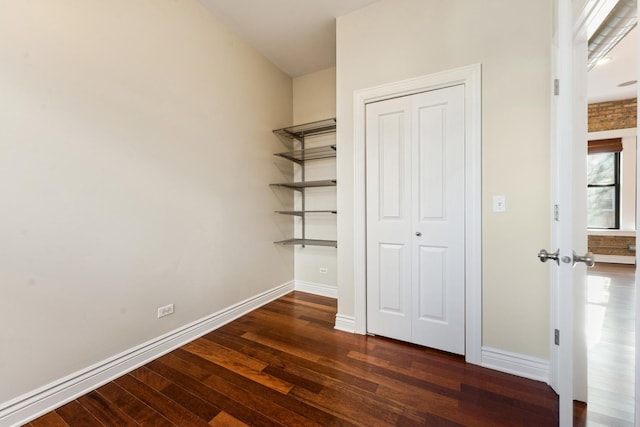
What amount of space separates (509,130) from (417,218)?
0.87 meters

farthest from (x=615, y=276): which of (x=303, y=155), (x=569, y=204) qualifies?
(x=303, y=155)

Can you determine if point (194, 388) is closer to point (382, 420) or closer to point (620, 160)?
point (382, 420)

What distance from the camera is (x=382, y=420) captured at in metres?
1.38

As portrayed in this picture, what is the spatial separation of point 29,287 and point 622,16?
12.9 ft

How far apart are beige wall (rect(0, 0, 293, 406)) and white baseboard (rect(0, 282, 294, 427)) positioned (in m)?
0.05

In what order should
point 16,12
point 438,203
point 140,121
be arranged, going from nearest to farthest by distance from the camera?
point 16,12
point 140,121
point 438,203

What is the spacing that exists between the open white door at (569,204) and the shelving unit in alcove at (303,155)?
2077 mm

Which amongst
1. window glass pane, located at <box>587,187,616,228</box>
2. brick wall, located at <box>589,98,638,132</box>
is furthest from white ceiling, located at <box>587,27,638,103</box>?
window glass pane, located at <box>587,187,616,228</box>

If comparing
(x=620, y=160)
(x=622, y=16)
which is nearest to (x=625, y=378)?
(x=622, y=16)

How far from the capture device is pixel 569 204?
1.13 metres

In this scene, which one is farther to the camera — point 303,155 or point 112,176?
point 303,155

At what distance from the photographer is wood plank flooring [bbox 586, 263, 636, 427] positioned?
4.63ft

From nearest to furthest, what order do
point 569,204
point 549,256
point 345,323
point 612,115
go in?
point 569,204 → point 549,256 → point 345,323 → point 612,115

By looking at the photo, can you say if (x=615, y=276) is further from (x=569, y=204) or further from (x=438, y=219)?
(x=569, y=204)
